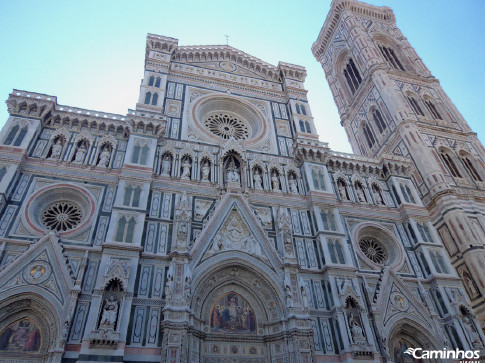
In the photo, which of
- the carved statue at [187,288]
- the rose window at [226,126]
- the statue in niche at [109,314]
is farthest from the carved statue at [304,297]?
the rose window at [226,126]

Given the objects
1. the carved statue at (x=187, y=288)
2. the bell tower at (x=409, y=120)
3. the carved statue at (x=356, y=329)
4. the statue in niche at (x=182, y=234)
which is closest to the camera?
the carved statue at (x=187, y=288)

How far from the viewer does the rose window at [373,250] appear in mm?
16891

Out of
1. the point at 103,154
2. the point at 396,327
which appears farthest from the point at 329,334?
the point at 103,154

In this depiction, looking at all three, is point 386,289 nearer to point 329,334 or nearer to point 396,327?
point 396,327

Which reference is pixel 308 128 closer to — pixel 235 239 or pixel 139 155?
pixel 235 239

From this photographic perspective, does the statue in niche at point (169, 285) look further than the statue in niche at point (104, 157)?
No

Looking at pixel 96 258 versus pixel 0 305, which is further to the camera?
pixel 96 258

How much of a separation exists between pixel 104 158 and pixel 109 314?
22.4 feet

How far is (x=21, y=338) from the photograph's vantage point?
35.4 feet

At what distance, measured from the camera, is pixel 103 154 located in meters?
15.6

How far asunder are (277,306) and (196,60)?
1531cm

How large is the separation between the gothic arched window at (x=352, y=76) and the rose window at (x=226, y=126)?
15.7 meters

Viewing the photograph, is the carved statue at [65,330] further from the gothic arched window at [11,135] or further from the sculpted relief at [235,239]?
the gothic arched window at [11,135]

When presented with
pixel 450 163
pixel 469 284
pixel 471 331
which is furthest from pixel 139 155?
pixel 450 163
